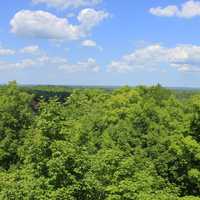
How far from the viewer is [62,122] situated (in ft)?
88.2

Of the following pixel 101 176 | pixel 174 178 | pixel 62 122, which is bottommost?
pixel 174 178

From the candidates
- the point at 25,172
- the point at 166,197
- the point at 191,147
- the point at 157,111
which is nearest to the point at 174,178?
the point at 191,147

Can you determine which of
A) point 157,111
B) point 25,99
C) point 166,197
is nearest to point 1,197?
point 166,197

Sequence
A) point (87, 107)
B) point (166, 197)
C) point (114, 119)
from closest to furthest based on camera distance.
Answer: point (166, 197) → point (114, 119) → point (87, 107)

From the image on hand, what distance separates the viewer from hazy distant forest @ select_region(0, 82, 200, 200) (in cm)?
2484

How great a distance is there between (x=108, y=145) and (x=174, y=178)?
6.41 meters

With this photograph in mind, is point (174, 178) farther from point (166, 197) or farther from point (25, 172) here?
point (25, 172)

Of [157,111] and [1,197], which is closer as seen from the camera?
[1,197]

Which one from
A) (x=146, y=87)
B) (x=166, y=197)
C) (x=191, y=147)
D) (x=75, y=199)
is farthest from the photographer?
(x=146, y=87)

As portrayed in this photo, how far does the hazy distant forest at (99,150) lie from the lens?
24.8m

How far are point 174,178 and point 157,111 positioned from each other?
12.1 meters

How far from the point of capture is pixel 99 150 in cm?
3844

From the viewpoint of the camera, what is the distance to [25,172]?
26.8m

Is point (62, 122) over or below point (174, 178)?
over
